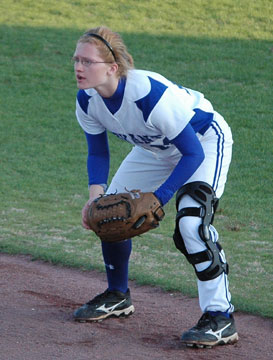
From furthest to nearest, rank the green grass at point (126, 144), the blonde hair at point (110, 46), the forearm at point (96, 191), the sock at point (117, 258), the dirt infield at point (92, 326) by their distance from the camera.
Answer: the green grass at point (126, 144), the sock at point (117, 258), the forearm at point (96, 191), the blonde hair at point (110, 46), the dirt infield at point (92, 326)

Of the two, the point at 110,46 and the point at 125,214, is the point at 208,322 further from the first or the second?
the point at 110,46

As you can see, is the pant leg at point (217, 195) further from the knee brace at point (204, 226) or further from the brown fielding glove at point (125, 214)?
the brown fielding glove at point (125, 214)

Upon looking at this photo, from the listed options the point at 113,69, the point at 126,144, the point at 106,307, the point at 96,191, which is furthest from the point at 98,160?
the point at 126,144

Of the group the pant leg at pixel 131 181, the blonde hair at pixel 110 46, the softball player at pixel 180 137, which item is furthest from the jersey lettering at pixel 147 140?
the blonde hair at pixel 110 46

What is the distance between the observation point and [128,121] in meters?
4.45

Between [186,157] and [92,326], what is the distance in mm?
1361

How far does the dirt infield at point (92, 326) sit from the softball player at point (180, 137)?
0.22 metres

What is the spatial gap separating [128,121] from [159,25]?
14423mm

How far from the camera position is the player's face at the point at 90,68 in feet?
14.3

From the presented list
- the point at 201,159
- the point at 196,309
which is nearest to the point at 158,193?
the point at 201,159

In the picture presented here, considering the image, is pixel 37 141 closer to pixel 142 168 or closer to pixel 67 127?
pixel 67 127

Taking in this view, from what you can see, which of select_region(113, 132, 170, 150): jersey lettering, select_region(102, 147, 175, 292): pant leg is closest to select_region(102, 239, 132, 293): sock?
select_region(102, 147, 175, 292): pant leg

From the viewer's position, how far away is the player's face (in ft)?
14.3

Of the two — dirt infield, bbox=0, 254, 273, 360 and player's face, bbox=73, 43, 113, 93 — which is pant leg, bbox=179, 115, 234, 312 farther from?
player's face, bbox=73, 43, 113, 93
